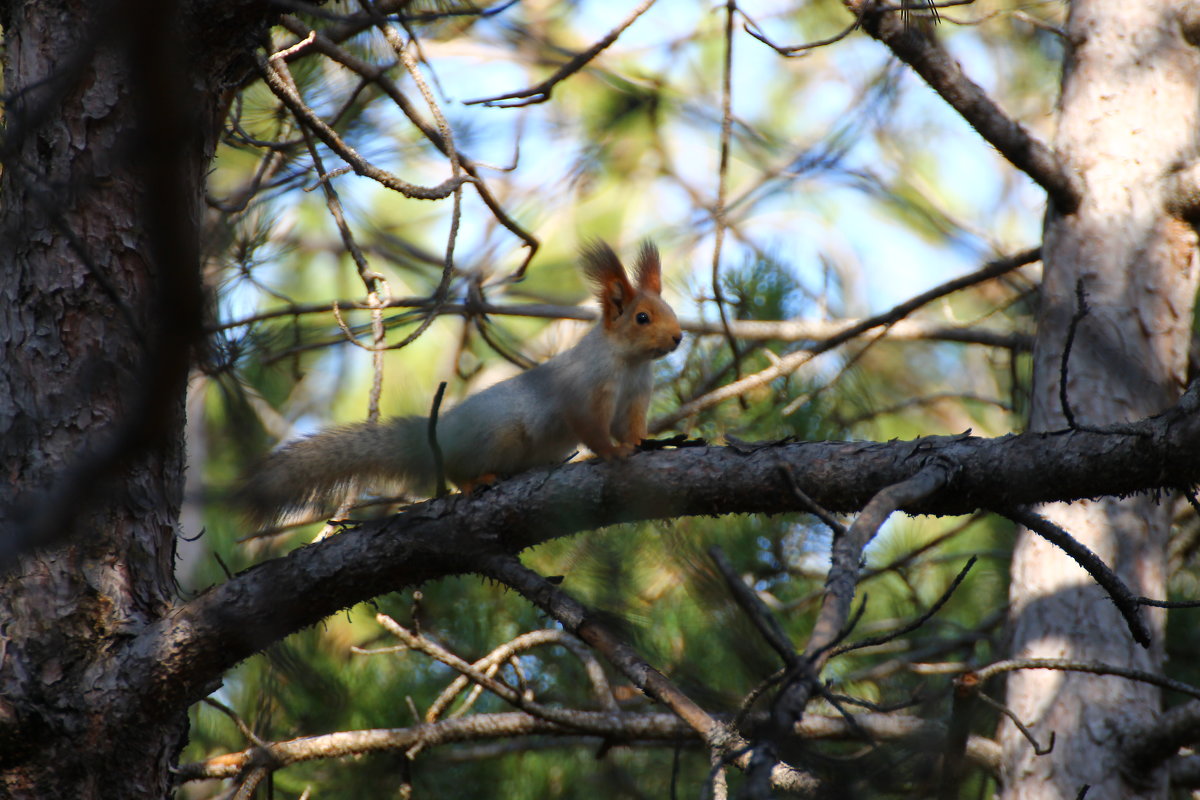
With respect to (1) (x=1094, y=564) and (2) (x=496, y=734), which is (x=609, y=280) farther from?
(1) (x=1094, y=564)

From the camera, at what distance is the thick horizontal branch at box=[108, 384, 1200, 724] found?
4.83 feet

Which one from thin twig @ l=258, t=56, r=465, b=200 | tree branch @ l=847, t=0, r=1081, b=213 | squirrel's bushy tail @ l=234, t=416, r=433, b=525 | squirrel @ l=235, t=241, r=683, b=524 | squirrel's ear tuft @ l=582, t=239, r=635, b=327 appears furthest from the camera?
squirrel's ear tuft @ l=582, t=239, r=635, b=327

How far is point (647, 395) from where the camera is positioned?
273cm

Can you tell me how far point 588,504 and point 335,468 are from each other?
80cm

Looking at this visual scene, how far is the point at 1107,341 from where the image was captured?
264 centimetres

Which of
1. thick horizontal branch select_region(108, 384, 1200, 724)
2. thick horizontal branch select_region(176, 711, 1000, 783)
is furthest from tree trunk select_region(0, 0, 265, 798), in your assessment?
thick horizontal branch select_region(176, 711, 1000, 783)

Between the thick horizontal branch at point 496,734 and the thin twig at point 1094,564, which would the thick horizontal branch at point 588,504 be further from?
the thick horizontal branch at point 496,734

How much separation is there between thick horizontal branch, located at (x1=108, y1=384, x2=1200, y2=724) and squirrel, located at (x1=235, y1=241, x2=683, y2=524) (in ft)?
1.17

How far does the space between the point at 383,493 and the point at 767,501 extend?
3.97 feet

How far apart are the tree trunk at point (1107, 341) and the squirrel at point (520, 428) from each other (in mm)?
1090

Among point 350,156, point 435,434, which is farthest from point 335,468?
point 350,156

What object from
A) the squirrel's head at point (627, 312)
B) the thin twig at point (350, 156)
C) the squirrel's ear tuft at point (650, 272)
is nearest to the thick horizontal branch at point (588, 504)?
the thin twig at point (350, 156)

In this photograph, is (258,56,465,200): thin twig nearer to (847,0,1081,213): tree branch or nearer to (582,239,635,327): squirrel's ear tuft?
(582,239,635,327): squirrel's ear tuft

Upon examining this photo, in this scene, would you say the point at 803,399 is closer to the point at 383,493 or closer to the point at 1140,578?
the point at 1140,578
